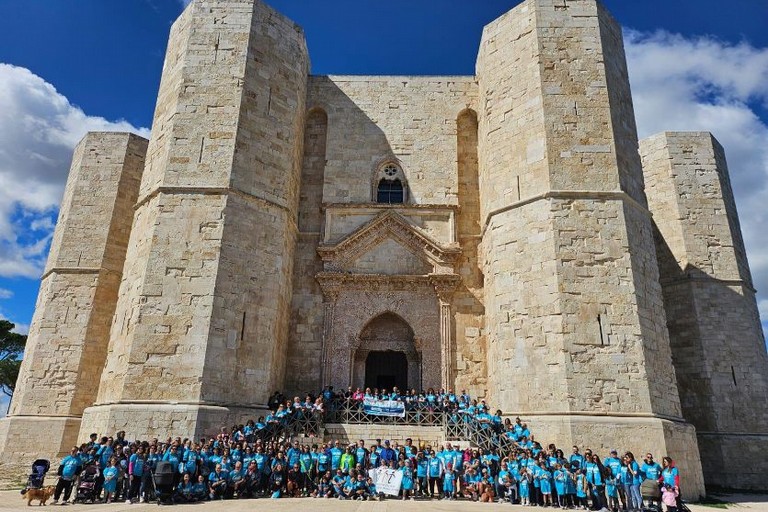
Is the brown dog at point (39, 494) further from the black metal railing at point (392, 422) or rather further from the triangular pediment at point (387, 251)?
the triangular pediment at point (387, 251)

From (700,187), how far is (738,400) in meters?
6.38

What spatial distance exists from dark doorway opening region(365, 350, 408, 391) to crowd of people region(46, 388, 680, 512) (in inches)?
201

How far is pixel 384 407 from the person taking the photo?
11.7m

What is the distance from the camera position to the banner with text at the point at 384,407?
38.1ft

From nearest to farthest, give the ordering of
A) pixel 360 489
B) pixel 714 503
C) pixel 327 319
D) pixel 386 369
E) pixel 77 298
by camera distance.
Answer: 1. pixel 360 489
2. pixel 714 503
3. pixel 327 319
4. pixel 386 369
5. pixel 77 298

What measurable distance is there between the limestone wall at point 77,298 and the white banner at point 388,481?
9.86m

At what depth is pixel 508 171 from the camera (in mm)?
13305

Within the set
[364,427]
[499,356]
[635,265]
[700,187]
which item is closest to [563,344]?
[499,356]

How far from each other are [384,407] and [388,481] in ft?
8.97

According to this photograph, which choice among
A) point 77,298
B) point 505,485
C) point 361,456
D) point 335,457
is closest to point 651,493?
point 505,485

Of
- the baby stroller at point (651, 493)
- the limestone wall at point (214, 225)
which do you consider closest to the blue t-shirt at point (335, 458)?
the limestone wall at point (214, 225)

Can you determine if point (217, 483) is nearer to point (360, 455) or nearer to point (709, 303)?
point (360, 455)

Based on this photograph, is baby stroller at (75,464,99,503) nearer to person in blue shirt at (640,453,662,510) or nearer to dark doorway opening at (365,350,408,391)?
dark doorway opening at (365,350,408,391)

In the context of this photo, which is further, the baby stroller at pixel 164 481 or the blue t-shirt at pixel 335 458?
the blue t-shirt at pixel 335 458
